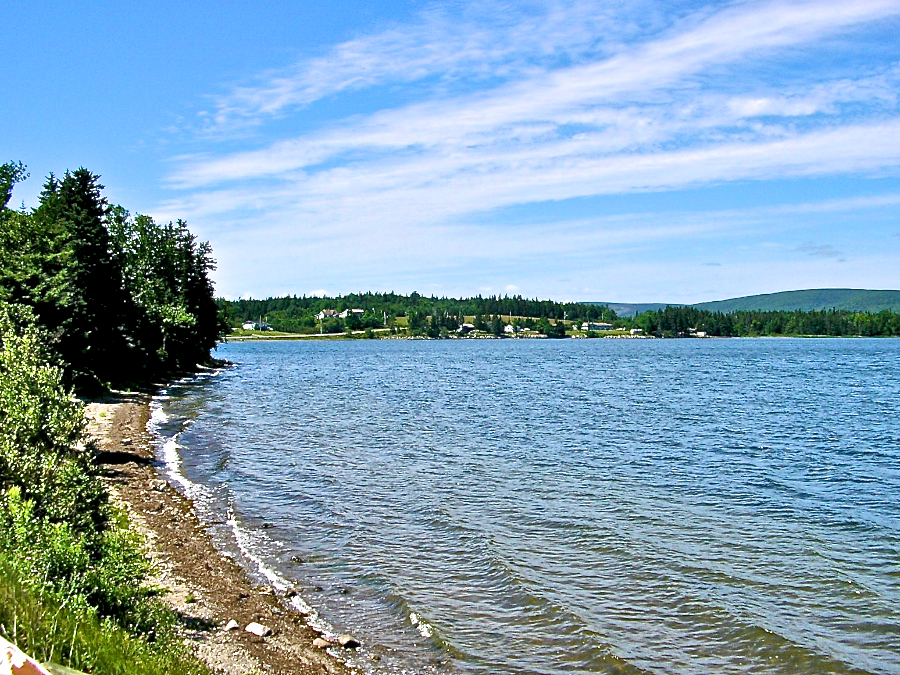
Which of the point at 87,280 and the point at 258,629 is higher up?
the point at 87,280

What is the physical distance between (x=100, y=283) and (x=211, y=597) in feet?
135

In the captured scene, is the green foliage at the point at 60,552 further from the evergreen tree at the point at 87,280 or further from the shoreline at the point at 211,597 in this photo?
the evergreen tree at the point at 87,280

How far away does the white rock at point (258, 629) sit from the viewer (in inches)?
489

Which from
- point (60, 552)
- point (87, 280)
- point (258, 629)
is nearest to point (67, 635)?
point (60, 552)

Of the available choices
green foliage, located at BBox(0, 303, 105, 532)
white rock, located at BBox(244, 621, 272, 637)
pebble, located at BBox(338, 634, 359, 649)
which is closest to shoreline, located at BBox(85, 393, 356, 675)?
white rock, located at BBox(244, 621, 272, 637)

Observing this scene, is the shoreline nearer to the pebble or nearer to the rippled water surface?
the pebble

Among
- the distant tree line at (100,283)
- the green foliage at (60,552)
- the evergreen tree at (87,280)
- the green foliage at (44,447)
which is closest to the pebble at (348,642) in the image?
the green foliage at (60,552)

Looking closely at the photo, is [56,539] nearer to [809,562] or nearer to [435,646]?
[435,646]

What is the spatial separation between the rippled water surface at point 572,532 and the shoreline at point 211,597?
694 millimetres

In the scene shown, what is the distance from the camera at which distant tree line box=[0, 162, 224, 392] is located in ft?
120

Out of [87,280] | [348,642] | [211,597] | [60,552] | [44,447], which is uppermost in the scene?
[87,280]

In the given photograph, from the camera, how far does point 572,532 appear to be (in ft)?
63.7

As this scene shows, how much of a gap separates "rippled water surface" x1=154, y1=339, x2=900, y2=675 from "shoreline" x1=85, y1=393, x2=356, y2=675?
69 cm

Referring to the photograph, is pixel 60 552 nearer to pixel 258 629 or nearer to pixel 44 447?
pixel 44 447
